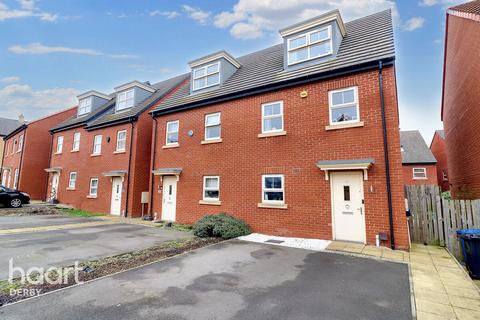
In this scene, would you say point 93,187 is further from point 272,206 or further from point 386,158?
point 386,158

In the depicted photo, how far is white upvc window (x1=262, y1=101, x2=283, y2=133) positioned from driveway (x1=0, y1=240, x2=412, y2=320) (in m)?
5.49

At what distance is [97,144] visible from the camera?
17.9 m

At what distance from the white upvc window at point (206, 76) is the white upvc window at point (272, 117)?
3.97m

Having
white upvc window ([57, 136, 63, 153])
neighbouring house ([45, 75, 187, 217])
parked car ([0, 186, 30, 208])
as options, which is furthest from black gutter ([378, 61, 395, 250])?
white upvc window ([57, 136, 63, 153])

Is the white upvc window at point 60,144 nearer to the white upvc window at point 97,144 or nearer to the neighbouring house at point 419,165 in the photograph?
the white upvc window at point 97,144

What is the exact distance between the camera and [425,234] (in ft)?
26.7

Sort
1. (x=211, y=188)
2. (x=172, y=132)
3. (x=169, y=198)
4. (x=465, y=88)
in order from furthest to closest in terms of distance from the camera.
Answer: (x=172, y=132), (x=169, y=198), (x=465, y=88), (x=211, y=188)

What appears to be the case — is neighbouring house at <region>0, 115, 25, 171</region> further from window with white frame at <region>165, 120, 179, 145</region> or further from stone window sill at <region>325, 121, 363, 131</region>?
stone window sill at <region>325, 121, 363, 131</region>

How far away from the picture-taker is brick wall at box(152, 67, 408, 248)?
299 inches

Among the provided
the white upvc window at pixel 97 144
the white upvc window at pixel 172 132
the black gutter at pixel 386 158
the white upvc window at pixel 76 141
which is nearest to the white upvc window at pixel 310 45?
the black gutter at pixel 386 158

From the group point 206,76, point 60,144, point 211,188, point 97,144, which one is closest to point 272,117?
point 211,188

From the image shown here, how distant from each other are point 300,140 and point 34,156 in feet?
87.0

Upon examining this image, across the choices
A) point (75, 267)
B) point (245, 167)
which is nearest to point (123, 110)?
point (245, 167)

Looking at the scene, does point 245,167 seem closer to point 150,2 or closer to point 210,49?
point 210,49
